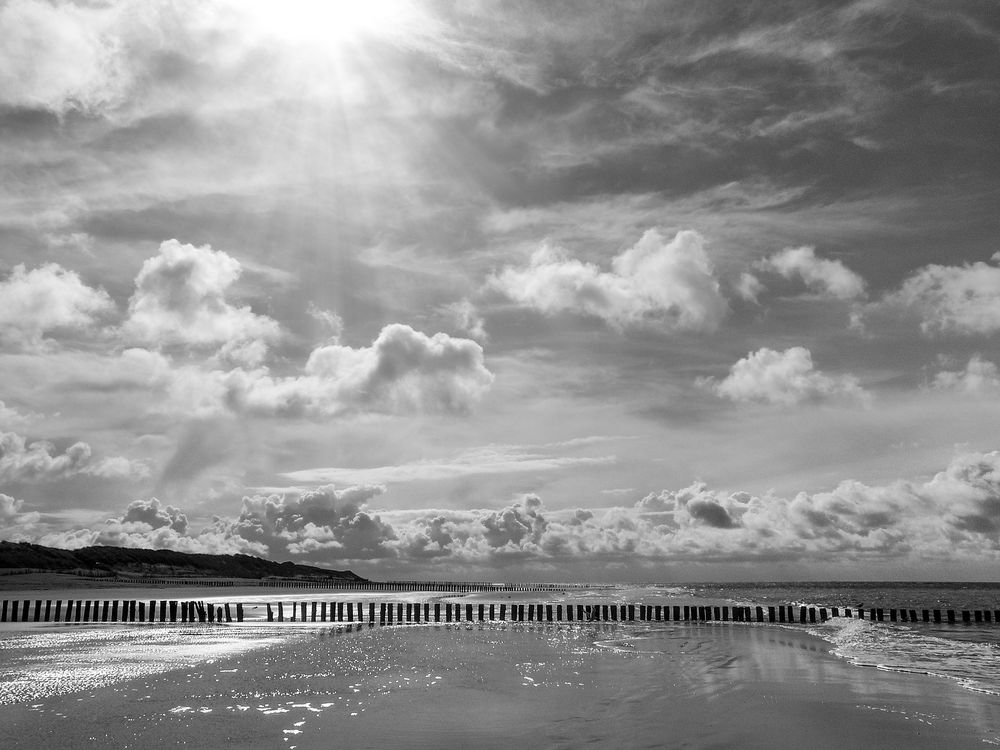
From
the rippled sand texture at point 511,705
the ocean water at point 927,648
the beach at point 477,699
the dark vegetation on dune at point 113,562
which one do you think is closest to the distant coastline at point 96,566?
the dark vegetation on dune at point 113,562

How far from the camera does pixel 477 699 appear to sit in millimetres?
18531

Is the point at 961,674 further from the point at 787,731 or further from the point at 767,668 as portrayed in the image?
the point at 787,731

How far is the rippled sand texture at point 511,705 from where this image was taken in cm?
1434

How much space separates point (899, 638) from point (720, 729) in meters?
31.3

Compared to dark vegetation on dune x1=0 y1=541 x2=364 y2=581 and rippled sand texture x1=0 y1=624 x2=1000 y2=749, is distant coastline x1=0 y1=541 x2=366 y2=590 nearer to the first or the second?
dark vegetation on dune x1=0 y1=541 x2=364 y2=581

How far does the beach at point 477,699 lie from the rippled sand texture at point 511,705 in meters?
0.06

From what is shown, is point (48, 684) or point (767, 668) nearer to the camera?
point (48, 684)

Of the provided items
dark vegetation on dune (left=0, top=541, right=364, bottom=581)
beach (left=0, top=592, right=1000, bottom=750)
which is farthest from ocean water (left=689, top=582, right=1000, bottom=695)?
dark vegetation on dune (left=0, top=541, right=364, bottom=581)

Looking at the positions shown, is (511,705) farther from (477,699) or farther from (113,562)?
(113,562)

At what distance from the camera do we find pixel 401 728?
592 inches

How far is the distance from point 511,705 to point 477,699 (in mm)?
1135

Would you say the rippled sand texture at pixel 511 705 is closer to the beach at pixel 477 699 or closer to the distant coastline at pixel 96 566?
the beach at pixel 477 699

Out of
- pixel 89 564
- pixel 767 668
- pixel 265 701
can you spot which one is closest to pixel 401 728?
pixel 265 701

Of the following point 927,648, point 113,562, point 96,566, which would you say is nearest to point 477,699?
point 927,648
